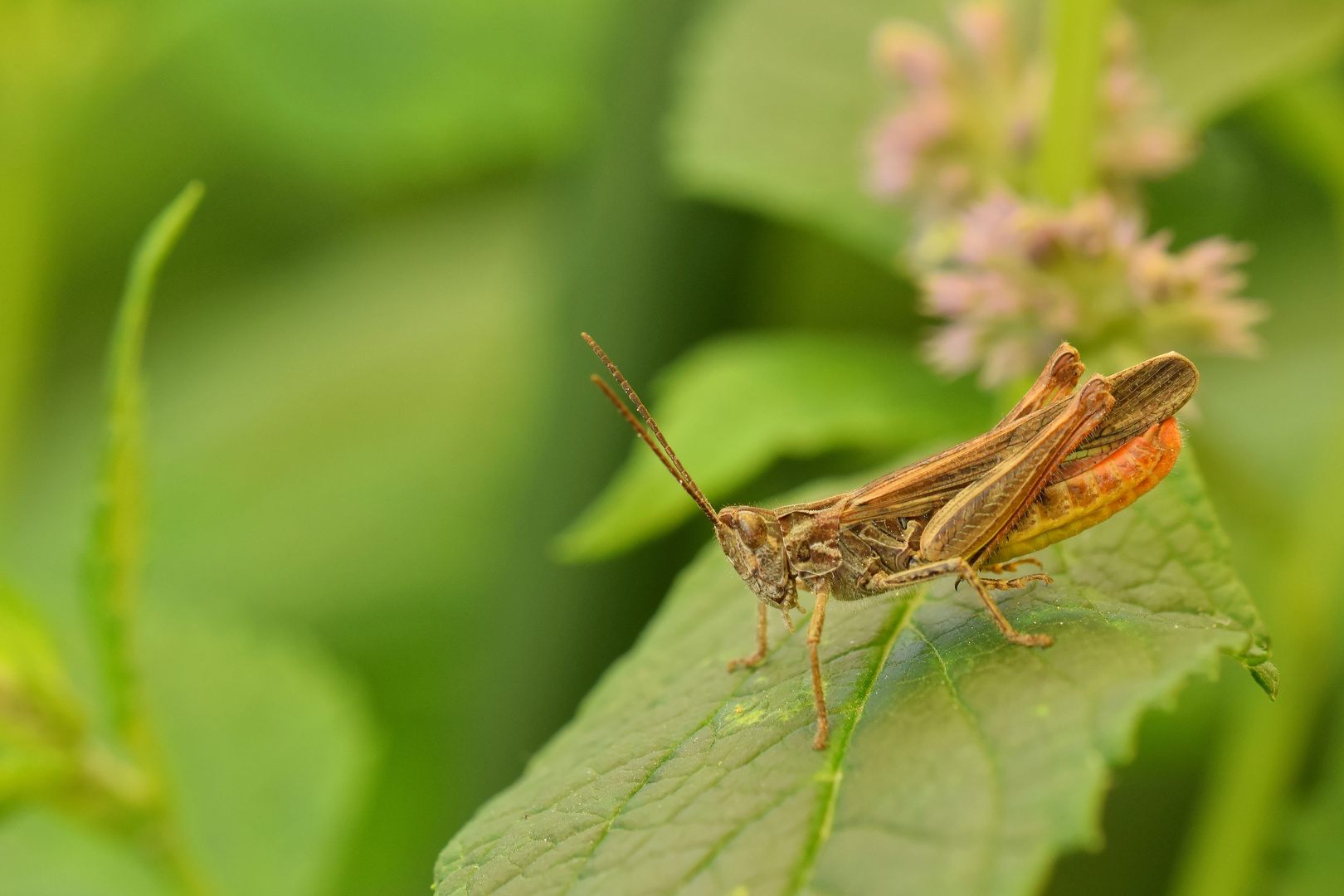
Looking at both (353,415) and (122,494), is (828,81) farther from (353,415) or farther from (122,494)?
(353,415)

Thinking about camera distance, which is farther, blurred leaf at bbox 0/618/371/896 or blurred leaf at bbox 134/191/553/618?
blurred leaf at bbox 134/191/553/618

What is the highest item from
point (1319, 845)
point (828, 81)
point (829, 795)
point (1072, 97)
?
point (828, 81)

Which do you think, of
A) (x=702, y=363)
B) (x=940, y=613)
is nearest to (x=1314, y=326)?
(x=702, y=363)

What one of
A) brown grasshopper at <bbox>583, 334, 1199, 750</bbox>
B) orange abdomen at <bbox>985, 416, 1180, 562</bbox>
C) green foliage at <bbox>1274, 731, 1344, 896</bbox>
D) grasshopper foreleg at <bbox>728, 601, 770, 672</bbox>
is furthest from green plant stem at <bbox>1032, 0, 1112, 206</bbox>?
green foliage at <bbox>1274, 731, 1344, 896</bbox>

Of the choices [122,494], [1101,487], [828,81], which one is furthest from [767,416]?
[122,494]

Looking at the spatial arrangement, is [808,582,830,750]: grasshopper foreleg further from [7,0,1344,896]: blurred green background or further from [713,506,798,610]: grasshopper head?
[7,0,1344,896]: blurred green background

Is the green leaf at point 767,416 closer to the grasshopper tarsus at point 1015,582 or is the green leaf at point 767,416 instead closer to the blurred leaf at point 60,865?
the grasshopper tarsus at point 1015,582

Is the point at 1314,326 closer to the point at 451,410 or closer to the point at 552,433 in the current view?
the point at 552,433
